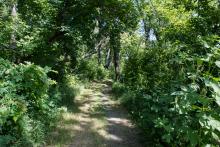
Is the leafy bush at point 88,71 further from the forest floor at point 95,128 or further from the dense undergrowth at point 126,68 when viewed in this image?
Answer: the forest floor at point 95,128

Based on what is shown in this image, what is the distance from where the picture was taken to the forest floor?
7.57 metres

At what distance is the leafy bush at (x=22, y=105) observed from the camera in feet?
18.7

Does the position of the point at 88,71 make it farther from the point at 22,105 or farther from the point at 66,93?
the point at 22,105

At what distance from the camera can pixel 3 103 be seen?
18.5 feet

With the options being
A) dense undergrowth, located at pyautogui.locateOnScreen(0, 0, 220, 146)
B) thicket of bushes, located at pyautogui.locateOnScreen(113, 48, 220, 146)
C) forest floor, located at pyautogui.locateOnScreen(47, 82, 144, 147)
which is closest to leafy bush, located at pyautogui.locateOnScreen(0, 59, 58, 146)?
dense undergrowth, located at pyautogui.locateOnScreen(0, 0, 220, 146)

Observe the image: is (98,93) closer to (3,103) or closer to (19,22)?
(19,22)

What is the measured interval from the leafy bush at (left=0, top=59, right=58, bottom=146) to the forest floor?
67cm

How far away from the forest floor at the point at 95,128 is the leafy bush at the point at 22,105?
2.21 ft

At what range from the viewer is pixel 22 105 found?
5.90 metres

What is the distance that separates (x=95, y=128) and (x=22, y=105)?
3.35 m

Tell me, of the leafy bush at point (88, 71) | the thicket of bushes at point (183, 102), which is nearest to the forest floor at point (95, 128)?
the thicket of bushes at point (183, 102)

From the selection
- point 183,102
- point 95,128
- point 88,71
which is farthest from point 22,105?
point 88,71

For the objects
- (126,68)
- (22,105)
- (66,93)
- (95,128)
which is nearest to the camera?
(22,105)

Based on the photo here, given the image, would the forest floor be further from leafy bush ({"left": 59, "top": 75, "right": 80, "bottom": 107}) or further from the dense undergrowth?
the dense undergrowth
